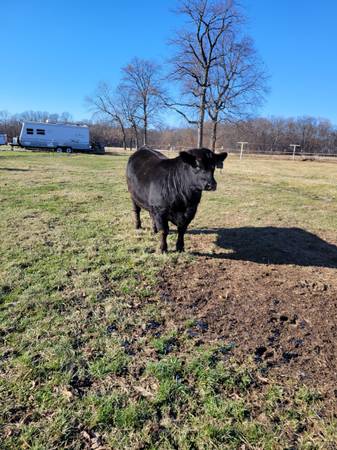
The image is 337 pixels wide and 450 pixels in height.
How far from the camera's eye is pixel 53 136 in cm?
3731

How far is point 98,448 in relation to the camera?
1.81 m

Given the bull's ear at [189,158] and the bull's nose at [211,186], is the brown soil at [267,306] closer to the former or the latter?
the bull's nose at [211,186]

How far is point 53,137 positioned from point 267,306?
39003mm

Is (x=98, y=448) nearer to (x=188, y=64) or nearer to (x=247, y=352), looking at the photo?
(x=247, y=352)

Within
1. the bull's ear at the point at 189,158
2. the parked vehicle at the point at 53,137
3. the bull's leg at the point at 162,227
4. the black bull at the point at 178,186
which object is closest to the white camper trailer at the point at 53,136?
the parked vehicle at the point at 53,137

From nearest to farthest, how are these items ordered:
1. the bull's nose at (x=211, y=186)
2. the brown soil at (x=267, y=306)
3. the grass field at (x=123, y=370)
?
the grass field at (x=123, y=370)
the brown soil at (x=267, y=306)
the bull's nose at (x=211, y=186)

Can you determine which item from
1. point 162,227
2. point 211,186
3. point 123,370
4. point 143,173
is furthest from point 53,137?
point 123,370

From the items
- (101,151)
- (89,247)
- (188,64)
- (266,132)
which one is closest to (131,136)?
(101,151)

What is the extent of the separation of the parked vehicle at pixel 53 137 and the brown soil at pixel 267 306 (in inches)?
1466

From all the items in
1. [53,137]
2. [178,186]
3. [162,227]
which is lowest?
[162,227]

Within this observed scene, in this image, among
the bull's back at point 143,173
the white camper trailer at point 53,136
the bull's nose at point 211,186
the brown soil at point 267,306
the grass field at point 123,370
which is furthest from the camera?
the white camper trailer at point 53,136

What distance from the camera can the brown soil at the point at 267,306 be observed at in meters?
2.60

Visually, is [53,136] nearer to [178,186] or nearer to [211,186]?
[178,186]

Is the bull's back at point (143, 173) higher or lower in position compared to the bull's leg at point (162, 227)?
higher
